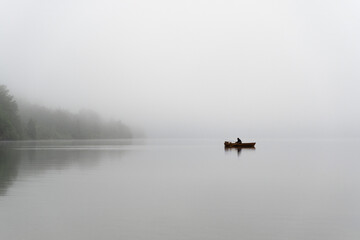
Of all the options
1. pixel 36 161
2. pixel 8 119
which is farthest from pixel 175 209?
pixel 8 119

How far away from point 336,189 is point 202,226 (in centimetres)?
1823

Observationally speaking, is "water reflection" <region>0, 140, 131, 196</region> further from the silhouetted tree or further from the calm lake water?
the silhouetted tree

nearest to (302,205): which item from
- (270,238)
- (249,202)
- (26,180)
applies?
(249,202)

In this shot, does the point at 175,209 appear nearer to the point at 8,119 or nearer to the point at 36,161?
the point at 36,161

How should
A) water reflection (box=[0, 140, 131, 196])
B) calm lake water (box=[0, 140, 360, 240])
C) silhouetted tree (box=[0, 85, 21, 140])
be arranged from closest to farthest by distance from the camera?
calm lake water (box=[0, 140, 360, 240]) < water reflection (box=[0, 140, 131, 196]) < silhouetted tree (box=[0, 85, 21, 140])

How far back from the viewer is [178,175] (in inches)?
1666

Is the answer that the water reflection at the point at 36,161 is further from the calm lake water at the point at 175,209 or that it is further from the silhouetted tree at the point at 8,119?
the silhouetted tree at the point at 8,119

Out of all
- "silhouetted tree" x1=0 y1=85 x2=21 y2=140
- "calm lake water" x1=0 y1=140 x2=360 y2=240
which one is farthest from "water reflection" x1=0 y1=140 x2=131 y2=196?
"silhouetted tree" x1=0 y1=85 x2=21 y2=140

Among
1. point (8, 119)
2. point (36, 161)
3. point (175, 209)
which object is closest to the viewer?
point (175, 209)

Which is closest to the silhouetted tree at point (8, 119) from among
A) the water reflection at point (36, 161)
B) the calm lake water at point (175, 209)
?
the water reflection at point (36, 161)

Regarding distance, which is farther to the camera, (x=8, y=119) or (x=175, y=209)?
(x=8, y=119)

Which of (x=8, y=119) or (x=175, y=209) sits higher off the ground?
(x=8, y=119)

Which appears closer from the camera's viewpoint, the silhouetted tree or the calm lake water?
the calm lake water

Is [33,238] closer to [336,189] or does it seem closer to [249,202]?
[249,202]
